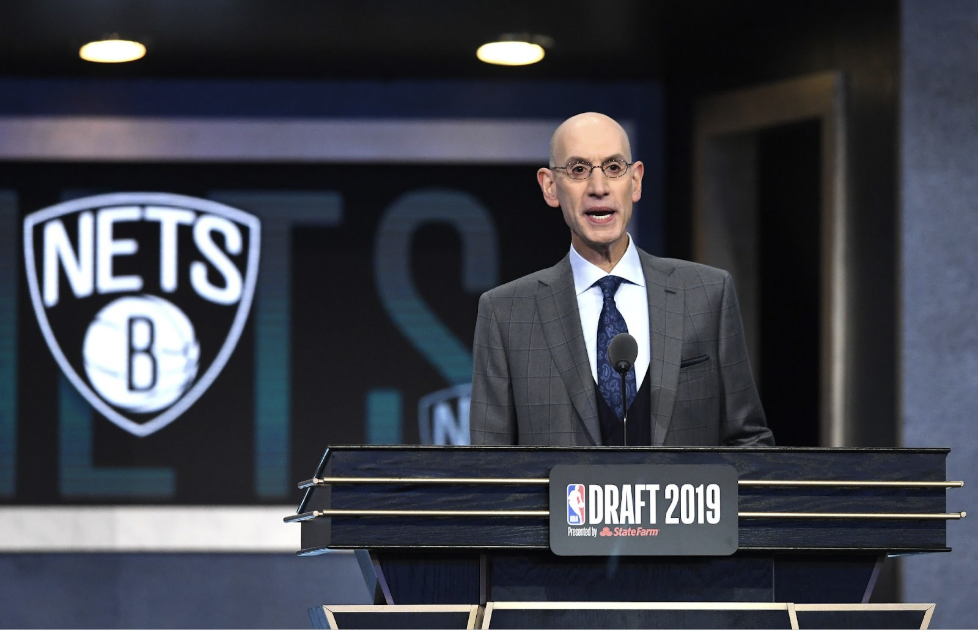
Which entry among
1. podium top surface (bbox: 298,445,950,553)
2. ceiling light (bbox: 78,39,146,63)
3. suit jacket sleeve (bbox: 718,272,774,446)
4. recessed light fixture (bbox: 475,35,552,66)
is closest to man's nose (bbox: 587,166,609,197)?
suit jacket sleeve (bbox: 718,272,774,446)

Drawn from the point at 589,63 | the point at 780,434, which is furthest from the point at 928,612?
the point at 589,63

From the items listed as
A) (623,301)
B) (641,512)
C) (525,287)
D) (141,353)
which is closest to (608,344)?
(623,301)

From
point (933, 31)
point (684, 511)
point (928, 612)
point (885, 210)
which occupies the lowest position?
point (928, 612)

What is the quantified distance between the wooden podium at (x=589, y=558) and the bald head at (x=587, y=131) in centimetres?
76

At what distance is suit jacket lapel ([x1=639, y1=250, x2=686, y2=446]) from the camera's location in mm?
2408

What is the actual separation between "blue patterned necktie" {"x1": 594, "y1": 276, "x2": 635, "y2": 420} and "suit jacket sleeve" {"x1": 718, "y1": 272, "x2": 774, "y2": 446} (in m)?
0.18

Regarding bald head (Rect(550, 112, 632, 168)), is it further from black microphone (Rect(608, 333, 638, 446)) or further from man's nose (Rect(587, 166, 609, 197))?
black microphone (Rect(608, 333, 638, 446))

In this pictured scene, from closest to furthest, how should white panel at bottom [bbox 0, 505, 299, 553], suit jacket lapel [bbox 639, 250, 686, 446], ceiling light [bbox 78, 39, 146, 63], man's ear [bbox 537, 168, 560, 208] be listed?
suit jacket lapel [bbox 639, 250, 686, 446]
man's ear [bbox 537, 168, 560, 208]
ceiling light [bbox 78, 39, 146, 63]
white panel at bottom [bbox 0, 505, 299, 553]

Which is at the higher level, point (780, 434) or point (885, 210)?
point (885, 210)

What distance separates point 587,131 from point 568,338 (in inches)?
15.6

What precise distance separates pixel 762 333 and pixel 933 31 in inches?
61.5

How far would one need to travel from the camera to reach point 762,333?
232 inches

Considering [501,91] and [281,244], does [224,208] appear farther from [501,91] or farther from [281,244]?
[501,91]

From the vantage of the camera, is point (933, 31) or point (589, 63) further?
point (589, 63)
